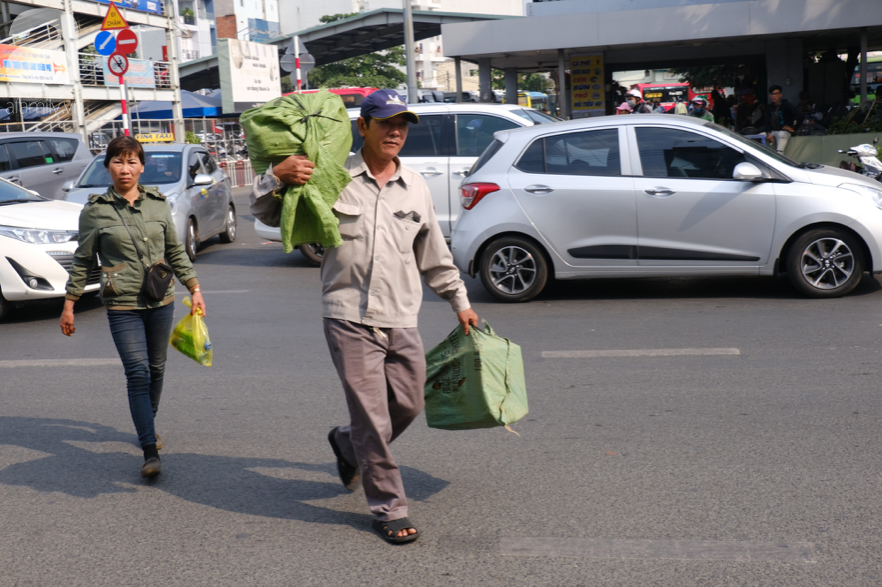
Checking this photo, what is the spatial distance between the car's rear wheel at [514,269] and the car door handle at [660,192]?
1116 mm

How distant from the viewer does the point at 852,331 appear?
278 inches

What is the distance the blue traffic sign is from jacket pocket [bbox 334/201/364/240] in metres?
15.8

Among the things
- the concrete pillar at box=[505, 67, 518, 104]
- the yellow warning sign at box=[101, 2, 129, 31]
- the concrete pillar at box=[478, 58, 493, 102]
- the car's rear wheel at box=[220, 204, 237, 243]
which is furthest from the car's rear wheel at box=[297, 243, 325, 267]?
the concrete pillar at box=[505, 67, 518, 104]

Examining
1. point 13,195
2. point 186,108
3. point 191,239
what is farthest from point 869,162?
point 186,108

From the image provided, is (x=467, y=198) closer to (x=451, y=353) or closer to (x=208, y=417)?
(x=208, y=417)

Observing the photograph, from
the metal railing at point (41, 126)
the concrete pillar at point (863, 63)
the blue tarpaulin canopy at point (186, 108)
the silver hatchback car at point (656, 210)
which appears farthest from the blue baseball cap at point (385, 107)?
the blue tarpaulin canopy at point (186, 108)

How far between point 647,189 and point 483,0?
93.3 meters

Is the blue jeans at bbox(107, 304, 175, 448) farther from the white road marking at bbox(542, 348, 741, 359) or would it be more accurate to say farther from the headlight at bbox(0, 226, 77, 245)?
the headlight at bbox(0, 226, 77, 245)

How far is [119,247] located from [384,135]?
167 cm

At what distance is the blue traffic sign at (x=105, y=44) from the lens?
1794 cm

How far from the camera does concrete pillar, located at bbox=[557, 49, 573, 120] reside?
22.0m

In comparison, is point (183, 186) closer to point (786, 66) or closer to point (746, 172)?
point (746, 172)

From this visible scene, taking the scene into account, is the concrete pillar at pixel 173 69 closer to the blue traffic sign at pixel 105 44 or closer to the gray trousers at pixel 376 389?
the blue traffic sign at pixel 105 44

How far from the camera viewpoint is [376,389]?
371 cm
